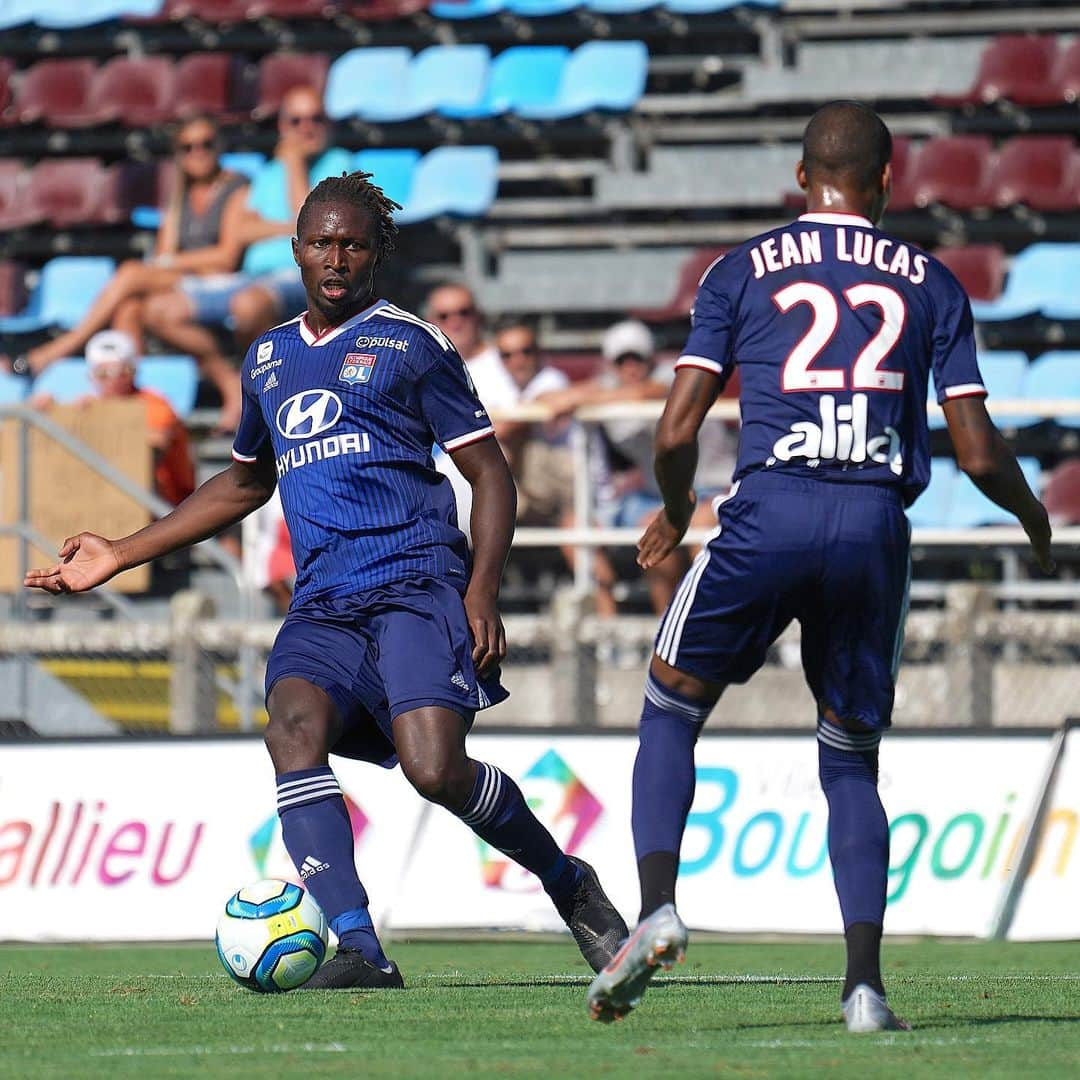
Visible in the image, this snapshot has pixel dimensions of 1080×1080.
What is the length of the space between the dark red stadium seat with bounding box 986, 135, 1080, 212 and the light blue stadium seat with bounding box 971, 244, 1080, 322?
1.15 feet

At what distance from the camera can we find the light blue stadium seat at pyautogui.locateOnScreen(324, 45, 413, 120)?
663 inches

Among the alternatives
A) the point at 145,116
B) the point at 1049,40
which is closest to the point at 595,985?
the point at 1049,40

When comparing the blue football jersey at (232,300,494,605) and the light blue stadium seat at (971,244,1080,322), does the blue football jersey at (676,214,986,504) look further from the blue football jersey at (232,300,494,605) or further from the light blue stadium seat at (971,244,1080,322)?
the light blue stadium seat at (971,244,1080,322)

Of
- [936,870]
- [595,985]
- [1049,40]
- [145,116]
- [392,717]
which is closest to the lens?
[595,985]

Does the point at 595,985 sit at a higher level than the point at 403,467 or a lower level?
lower

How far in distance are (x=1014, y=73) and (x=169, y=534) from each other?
33.6 ft

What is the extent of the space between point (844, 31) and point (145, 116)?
5349mm

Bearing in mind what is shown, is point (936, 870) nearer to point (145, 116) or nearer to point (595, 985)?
point (595, 985)

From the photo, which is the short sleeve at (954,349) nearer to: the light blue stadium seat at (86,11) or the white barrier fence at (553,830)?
the white barrier fence at (553,830)

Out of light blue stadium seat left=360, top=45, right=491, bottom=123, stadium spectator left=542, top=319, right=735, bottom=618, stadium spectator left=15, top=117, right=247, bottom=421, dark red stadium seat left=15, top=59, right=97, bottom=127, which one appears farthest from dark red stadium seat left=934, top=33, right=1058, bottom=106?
dark red stadium seat left=15, top=59, right=97, bottom=127

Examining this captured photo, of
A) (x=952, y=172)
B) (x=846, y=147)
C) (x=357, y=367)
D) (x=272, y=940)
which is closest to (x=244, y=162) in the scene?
(x=952, y=172)

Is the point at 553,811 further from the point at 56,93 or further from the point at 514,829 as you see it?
the point at 56,93

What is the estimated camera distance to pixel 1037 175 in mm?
14875

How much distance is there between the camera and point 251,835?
9.91 meters
